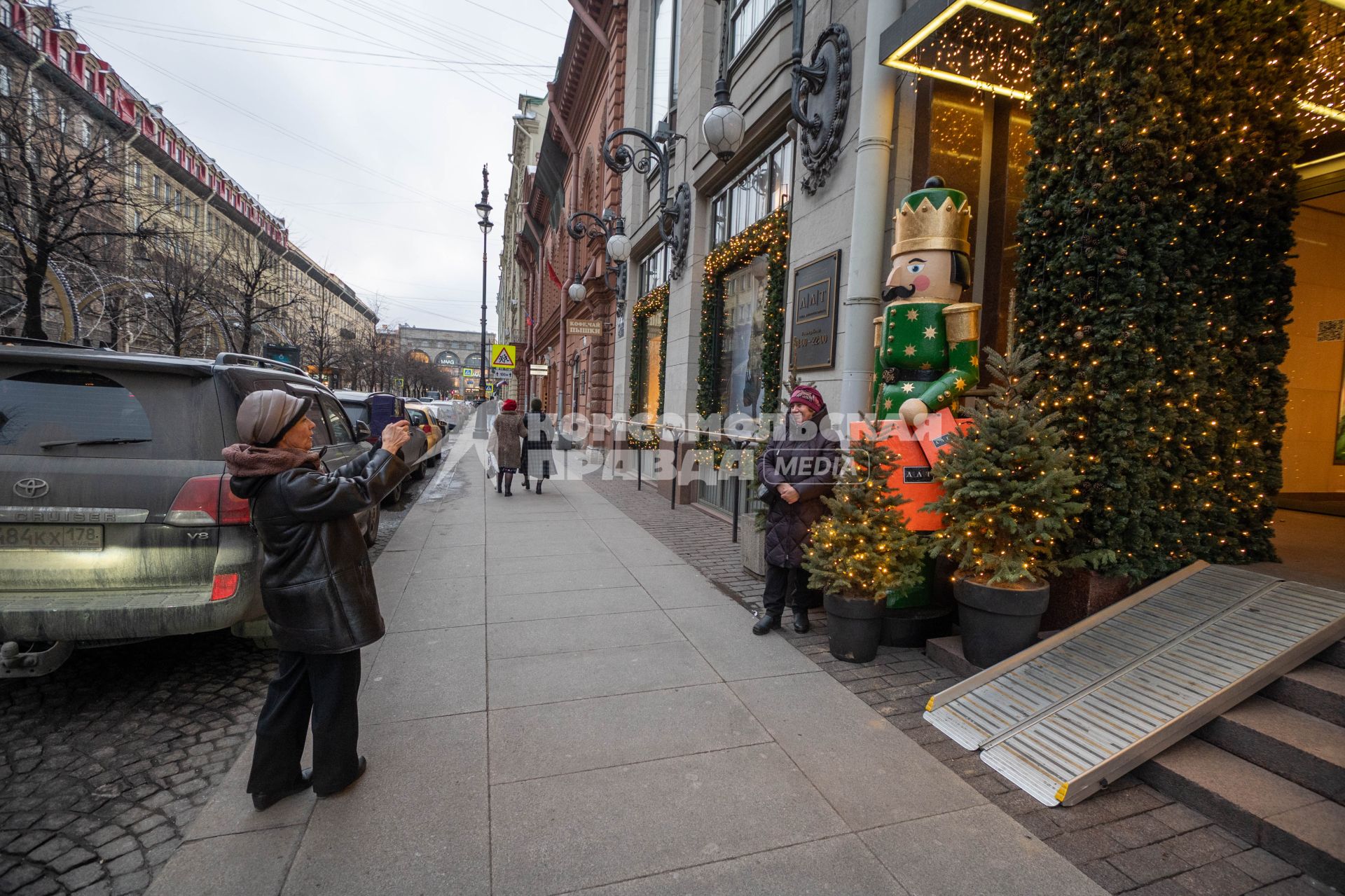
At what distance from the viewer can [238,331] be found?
843 inches

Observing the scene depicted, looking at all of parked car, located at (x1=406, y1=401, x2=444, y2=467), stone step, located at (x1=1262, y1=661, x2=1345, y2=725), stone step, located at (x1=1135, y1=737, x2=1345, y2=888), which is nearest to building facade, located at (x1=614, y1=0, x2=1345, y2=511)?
stone step, located at (x1=1262, y1=661, x2=1345, y2=725)

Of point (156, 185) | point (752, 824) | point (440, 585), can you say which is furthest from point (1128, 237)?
point (156, 185)

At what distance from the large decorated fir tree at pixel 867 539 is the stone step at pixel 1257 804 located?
1603 millimetres

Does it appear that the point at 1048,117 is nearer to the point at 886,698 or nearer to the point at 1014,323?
the point at 1014,323

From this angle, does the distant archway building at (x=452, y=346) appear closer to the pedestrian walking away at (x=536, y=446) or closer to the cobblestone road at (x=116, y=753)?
the pedestrian walking away at (x=536, y=446)

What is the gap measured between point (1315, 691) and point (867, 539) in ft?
7.19

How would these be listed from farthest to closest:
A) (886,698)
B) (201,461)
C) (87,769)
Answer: (886,698), (201,461), (87,769)

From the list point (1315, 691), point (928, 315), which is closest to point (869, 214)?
point (928, 315)

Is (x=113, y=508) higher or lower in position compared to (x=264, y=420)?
lower

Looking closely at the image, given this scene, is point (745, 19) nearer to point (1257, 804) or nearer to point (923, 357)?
point (923, 357)

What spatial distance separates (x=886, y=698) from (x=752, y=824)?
1.49 meters

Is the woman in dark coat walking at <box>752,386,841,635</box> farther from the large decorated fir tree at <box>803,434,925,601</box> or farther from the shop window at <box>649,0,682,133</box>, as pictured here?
the shop window at <box>649,0,682,133</box>

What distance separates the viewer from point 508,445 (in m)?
11.9

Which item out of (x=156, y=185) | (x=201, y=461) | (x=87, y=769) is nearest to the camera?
(x=87, y=769)
